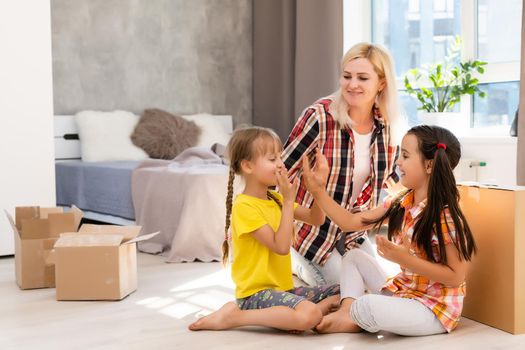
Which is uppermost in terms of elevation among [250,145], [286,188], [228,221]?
[250,145]

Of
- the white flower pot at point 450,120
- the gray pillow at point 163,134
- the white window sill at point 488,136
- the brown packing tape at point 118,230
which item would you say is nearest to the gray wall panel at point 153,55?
the gray pillow at point 163,134

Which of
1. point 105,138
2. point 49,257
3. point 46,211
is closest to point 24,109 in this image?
point 46,211

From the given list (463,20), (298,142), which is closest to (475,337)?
(298,142)

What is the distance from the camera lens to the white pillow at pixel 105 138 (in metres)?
4.88

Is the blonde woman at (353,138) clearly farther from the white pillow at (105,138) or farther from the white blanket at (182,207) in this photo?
the white pillow at (105,138)

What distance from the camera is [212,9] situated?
5.79m

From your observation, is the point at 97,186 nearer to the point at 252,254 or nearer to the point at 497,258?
the point at 252,254

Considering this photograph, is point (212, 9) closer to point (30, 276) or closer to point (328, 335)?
point (30, 276)

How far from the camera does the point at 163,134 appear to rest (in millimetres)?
5086

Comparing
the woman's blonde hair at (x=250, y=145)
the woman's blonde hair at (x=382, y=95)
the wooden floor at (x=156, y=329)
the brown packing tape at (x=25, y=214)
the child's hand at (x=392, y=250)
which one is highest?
the woman's blonde hair at (x=382, y=95)

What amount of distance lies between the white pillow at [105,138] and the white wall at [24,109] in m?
1.07

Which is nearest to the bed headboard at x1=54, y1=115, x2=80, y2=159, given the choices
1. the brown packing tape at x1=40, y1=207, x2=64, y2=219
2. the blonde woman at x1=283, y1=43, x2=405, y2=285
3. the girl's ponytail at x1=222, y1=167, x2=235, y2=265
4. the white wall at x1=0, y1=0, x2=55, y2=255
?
the white wall at x1=0, y1=0, x2=55, y2=255

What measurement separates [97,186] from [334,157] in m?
2.21

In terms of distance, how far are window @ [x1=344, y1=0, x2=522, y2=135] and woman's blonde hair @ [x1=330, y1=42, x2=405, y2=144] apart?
6.62 feet
